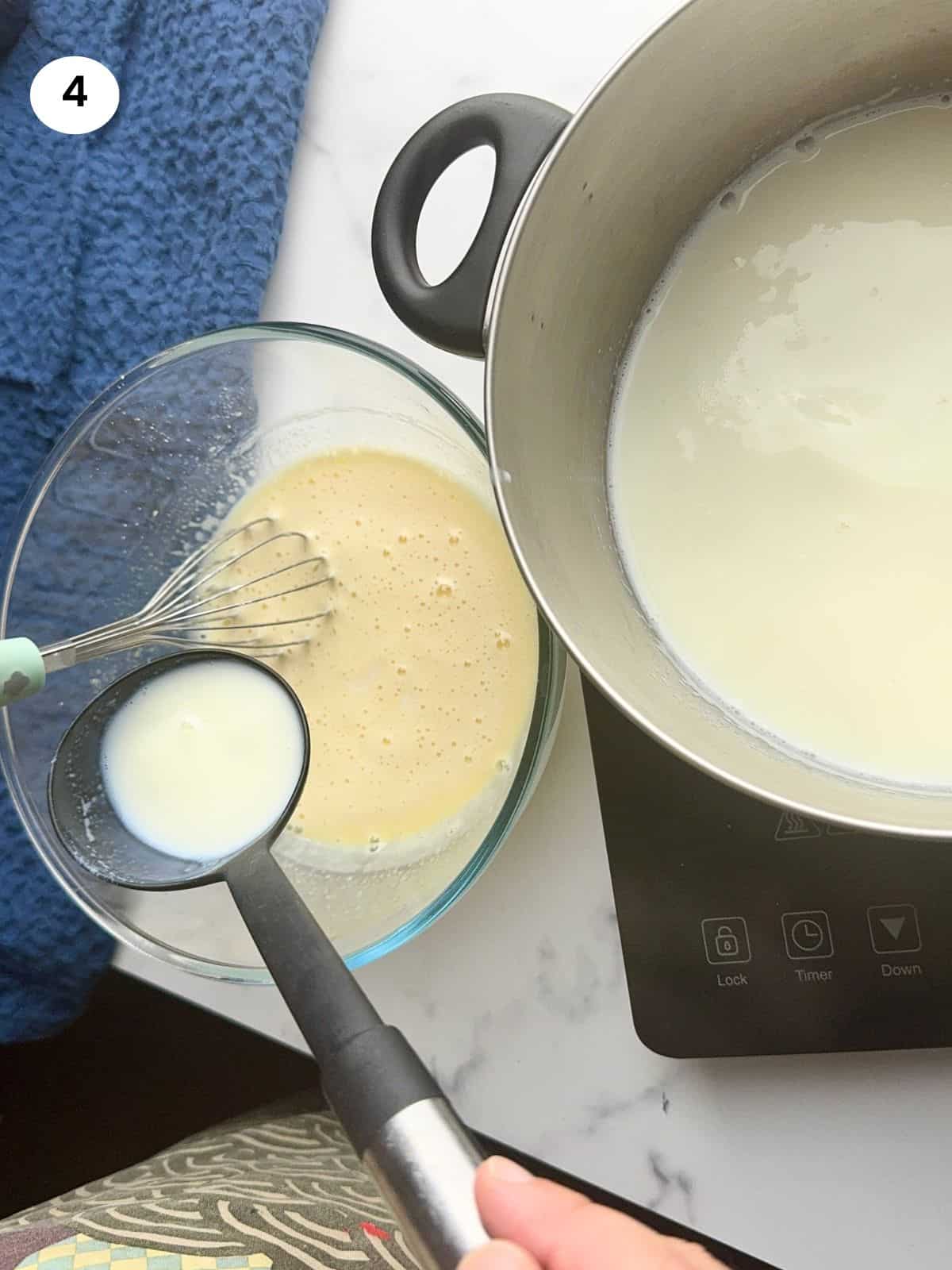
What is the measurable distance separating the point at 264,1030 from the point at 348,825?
0.44 ft

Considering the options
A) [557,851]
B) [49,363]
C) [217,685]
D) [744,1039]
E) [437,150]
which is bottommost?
[744,1039]

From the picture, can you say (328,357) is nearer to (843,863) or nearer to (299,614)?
(299,614)

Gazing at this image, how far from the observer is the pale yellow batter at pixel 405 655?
65 cm

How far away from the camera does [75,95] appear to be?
75cm

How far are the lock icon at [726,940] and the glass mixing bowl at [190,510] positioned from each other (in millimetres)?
129

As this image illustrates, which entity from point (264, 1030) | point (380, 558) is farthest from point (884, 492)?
point (264, 1030)

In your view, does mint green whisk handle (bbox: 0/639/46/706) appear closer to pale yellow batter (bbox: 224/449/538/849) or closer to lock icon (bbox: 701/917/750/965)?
pale yellow batter (bbox: 224/449/538/849)

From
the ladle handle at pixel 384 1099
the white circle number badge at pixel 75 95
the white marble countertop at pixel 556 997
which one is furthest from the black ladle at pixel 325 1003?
the white circle number badge at pixel 75 95

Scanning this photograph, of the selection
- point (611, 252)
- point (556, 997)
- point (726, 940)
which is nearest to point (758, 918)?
point (726, 940)

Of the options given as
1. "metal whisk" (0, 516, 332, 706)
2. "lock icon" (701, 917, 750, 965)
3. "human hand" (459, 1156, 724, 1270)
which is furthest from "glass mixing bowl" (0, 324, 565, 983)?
"human hand" (459, 1156, 724, 1270)

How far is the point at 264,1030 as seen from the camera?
2.24ft

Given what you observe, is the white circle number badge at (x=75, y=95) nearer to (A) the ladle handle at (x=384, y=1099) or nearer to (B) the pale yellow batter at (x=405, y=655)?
(B) the pale yellow batter at (x=405, y=655)

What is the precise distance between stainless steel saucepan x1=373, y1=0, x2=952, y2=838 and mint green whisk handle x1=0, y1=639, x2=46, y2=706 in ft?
0.85

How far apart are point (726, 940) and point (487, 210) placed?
376mm
